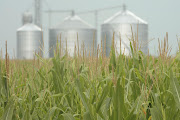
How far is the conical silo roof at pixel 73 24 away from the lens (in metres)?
23.4

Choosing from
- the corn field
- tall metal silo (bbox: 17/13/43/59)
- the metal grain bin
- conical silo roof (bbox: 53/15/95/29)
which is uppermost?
the metal grain bin

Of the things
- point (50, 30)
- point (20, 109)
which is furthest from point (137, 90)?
point (50, 30)

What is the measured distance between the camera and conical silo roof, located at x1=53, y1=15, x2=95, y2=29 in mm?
23362

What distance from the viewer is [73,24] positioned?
77.5ft

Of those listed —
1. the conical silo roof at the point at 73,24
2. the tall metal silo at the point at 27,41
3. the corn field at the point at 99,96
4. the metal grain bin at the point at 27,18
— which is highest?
the metal grain bin at the point at 27,18

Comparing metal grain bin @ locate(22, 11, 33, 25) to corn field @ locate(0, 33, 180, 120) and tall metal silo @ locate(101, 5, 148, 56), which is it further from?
corn field @ locate(0, 33, 180, 120)

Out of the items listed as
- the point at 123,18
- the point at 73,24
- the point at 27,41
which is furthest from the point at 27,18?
the point at 123,18

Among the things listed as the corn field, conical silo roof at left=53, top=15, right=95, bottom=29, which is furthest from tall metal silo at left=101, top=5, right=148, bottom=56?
the corn field

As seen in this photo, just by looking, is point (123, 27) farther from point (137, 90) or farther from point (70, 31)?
point (137, 90)

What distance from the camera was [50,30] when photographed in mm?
23859

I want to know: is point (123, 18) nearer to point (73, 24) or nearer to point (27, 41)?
point (73, 24)

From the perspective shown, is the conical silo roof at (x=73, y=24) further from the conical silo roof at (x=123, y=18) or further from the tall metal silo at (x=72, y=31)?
the conical silo roof at (x=123, y=18)

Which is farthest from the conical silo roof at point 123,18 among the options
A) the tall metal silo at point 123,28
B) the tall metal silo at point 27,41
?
the tall metal silo at point 27,41

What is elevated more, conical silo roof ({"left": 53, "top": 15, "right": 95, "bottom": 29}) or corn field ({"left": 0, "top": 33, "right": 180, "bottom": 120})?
conical silo roof ({"left": 53, "top": 15, "right": 95, "bottom": 29})
